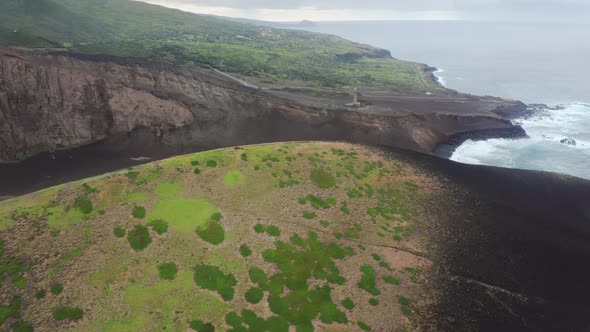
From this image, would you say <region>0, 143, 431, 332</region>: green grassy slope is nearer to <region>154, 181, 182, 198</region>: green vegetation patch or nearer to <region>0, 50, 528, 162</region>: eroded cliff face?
<region>154, 181, 182, 198</region>: green vegetation patch

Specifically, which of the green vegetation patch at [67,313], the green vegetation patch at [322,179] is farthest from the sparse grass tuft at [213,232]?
the green vegetation patch at [322,179]

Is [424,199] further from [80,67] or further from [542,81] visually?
[542,81]

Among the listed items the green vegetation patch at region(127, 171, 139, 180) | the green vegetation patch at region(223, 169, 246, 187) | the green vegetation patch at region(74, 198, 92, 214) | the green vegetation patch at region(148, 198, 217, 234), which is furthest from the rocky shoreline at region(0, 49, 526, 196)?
the green vegetation patch at region(148, 198, 217, 234)

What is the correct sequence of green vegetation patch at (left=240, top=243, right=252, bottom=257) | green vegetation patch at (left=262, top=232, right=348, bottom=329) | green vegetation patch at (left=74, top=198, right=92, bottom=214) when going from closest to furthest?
green vegetation patch at (left=262, top=232, right=348, bottom=329), green vegetation patch at (left=74, top=198, right=92, bottom=214), green vegetation patch at (left=240, top=243, right=252, bottom=257)

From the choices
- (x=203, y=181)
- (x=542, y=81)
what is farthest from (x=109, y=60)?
(x=542, y=81)

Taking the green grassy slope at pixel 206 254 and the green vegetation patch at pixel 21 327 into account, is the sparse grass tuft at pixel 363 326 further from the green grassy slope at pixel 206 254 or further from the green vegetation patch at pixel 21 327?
the green vegetation patch at pixel 21 327

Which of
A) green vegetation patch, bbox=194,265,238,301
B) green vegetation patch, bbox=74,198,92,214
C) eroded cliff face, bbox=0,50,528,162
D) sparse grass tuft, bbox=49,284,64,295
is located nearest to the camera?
sparse grass tuft, bbox=49,284,64,295
